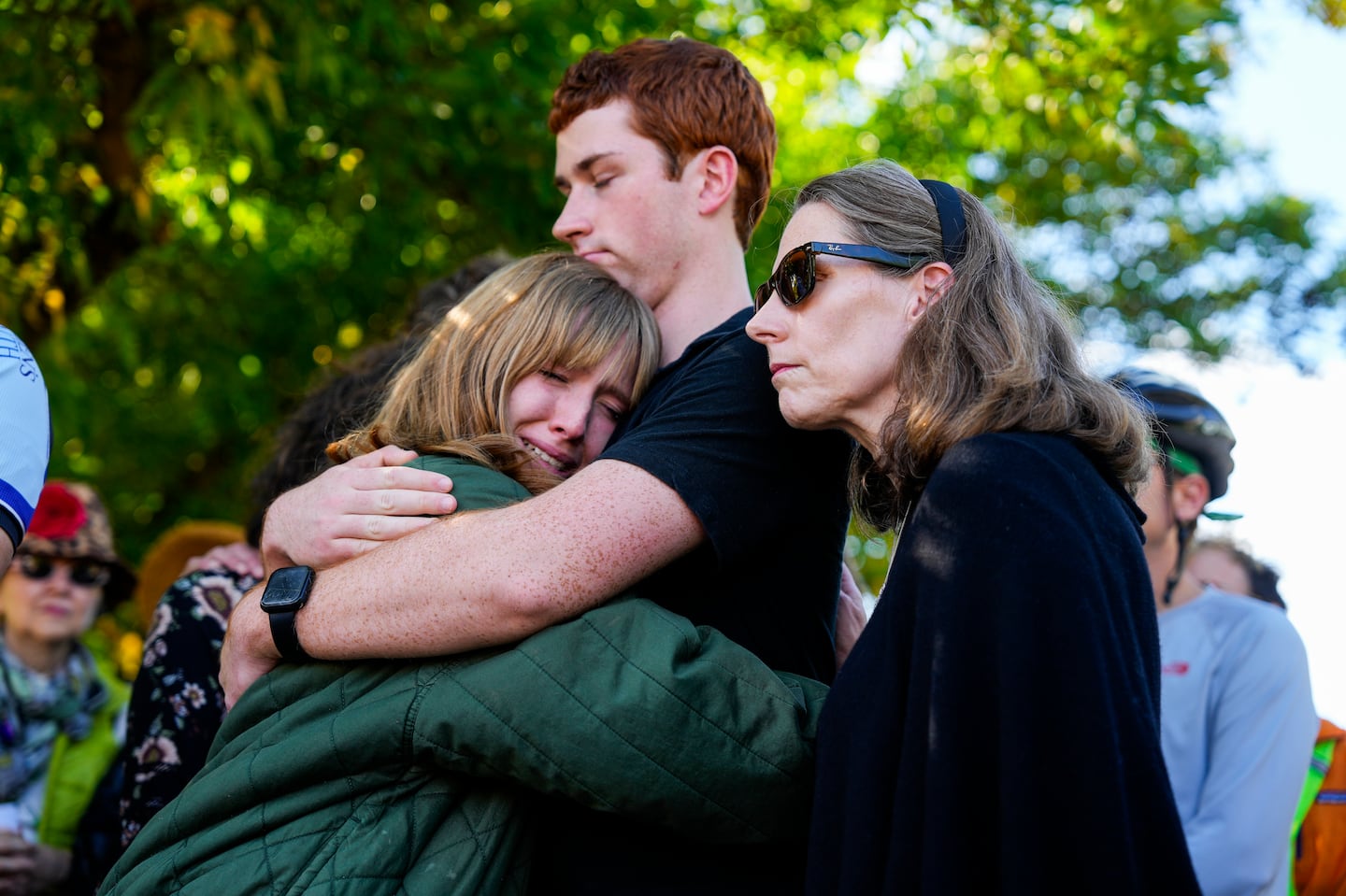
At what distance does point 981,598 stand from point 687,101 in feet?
5.35

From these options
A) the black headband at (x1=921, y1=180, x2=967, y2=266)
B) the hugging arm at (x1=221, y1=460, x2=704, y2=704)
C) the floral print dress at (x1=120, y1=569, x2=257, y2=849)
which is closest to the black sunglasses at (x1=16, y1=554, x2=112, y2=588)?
the floral print dress at (x1=120, y1=569, x2=257, y2=849)

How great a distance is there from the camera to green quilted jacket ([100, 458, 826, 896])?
182 cm

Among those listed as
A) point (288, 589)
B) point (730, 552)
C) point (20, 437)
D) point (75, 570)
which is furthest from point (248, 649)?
point (75, 570)

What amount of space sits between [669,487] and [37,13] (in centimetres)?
355

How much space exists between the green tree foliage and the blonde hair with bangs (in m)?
1.51

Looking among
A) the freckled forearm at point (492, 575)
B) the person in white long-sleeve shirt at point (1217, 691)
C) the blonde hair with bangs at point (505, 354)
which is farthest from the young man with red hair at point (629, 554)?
the person in white long-sleeve shirt at point (1217, 691)

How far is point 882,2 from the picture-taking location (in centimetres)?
475

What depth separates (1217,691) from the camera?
349cm

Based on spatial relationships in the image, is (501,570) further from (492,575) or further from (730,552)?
(730,552)

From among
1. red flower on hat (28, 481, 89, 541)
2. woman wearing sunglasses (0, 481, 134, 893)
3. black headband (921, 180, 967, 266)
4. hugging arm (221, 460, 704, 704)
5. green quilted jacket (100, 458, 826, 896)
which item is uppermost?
black headband (921, 180, 967, 266)

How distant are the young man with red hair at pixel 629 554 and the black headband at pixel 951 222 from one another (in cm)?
43

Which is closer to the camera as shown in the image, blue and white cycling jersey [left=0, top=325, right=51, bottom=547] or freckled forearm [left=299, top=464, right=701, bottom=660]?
freckled forearm [left=299, top=464, right=701, bottom=660]

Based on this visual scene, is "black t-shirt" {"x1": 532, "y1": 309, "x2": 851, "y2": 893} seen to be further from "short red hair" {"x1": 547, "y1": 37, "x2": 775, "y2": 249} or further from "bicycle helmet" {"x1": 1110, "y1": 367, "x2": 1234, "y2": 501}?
"bicycle helmet" {"x1": 1110, "y1": 367, "x2": 1234, "y2": 501}

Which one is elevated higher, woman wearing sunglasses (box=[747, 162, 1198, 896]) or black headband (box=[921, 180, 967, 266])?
black headband (box=[921, 180, 967, 266])
